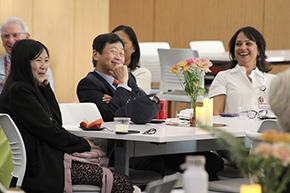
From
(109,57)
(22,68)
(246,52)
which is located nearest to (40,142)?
(22,68)

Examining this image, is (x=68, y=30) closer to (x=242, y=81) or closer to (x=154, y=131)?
(x=242, y=81)

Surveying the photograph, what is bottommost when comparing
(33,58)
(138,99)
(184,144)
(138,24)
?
(184,144)

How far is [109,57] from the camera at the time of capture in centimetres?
324

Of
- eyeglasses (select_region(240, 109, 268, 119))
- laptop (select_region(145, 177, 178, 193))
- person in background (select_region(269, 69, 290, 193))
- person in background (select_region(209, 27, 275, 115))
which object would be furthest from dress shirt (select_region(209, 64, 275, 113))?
laptop (select_region(145, 177, 178, 193))

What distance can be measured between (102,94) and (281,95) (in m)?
2.05

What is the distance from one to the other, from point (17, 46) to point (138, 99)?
76cm

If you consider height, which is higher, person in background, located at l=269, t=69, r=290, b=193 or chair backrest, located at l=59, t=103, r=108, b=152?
person in background, located at l=269, t=69, r=290, b=193

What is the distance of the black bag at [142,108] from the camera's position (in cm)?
257

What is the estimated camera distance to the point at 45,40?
462 centimetres

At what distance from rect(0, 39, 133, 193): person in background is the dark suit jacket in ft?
2.28

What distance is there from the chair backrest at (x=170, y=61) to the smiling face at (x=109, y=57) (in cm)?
198

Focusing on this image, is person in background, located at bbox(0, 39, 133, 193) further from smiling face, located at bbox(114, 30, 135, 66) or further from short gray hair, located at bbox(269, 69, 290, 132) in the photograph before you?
smiling face, located at bbox(114, 30, 135, 66)

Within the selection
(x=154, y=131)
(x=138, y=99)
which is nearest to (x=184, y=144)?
(x=154, y=131)

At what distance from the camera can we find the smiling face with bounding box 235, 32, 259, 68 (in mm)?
3752
